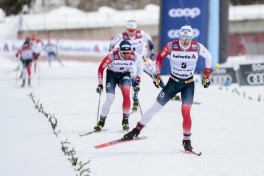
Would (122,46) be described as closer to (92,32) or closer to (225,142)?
(225,142)

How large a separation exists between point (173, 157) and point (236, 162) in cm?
87

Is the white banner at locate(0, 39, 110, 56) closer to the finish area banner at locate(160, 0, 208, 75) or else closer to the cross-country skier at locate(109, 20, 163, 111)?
the finish area banner at locate(160, 0, 208, 75)

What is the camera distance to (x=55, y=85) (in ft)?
60.8

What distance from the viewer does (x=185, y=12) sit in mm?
20844

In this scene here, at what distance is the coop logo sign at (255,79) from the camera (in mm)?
16250

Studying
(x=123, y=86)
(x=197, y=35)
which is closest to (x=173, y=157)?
(x=123, y=86)

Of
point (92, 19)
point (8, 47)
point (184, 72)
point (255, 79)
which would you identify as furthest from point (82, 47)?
point (184, 72)

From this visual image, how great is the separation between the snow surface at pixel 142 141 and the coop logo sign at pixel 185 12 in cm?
717

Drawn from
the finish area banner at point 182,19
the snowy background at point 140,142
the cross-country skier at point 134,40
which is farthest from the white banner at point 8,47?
the cross-country skier at point 134,40

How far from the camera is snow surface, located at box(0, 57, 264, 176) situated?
6.52 m

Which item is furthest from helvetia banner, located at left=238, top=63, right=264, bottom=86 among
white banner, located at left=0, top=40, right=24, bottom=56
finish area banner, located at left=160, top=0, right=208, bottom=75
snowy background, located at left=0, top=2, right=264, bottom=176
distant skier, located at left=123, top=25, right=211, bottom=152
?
white banner, located at left=0, top=40, right=24, bottom=56

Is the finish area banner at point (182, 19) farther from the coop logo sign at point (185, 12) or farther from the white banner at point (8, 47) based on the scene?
the white banner at point (8, 47)

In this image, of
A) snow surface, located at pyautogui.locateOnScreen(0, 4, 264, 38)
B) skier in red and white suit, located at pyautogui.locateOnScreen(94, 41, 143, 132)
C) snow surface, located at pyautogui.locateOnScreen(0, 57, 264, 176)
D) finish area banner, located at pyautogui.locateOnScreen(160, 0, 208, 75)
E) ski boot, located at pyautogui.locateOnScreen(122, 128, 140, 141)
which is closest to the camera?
snow surface, located at pyautogui.locateOnScreen(0, 57, 264, 176)

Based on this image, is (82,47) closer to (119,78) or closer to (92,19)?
(92,19)
